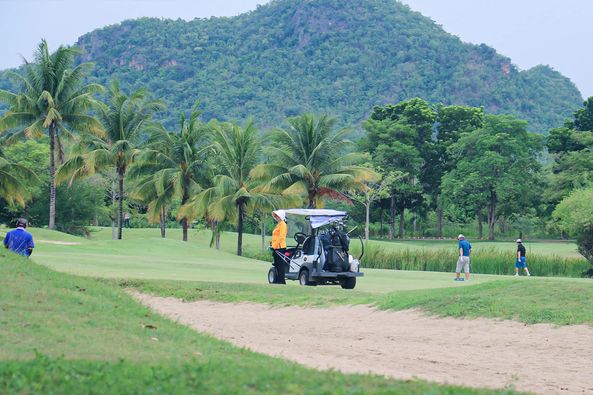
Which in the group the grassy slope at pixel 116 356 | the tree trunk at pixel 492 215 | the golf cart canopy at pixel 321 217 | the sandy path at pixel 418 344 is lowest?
the sandy path at pixel 418 344

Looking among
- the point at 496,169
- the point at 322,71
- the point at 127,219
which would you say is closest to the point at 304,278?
the point at 496,169

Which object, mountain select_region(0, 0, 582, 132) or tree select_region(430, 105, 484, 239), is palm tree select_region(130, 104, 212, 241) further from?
mountain select_region(0, 0, 582, 132)

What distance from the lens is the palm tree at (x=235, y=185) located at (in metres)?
57.8

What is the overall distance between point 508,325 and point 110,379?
1024 centimetres

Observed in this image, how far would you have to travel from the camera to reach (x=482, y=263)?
46.3 meters

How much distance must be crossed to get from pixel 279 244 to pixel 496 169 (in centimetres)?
6276

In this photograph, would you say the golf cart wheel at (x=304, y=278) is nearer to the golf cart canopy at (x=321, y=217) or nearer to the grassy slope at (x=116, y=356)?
the golf cart canopy at (x=321, y=217)

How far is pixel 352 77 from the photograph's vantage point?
17638cm

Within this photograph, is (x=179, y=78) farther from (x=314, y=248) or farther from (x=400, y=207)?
(x=314, y=248)

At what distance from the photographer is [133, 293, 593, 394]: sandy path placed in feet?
42.3

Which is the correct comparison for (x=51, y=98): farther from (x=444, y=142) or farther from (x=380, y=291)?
(x=444, y=142)

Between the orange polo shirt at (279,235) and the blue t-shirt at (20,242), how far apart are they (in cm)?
840

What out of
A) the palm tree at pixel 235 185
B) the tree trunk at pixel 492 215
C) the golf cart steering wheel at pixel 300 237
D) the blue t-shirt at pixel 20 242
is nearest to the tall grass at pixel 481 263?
the palm tree at pixel 235 185

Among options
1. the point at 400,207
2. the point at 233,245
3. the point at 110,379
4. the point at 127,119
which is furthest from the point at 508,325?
the point at 400,207
